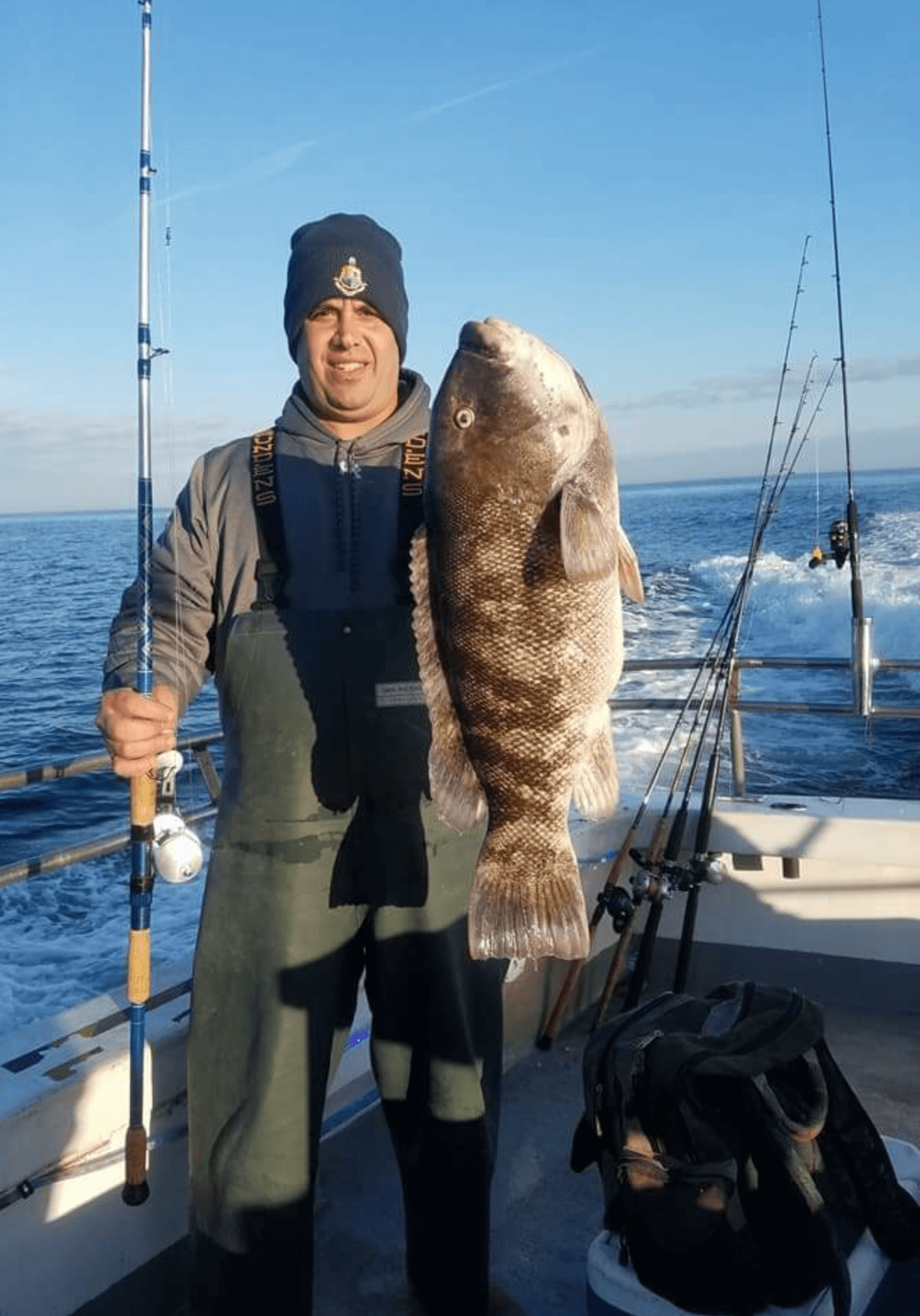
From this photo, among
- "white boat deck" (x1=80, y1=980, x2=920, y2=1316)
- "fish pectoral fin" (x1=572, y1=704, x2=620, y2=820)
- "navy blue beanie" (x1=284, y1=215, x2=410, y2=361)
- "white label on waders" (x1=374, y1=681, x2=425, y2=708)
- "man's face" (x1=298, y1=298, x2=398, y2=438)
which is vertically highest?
"navy blue beanie" (x1=284, y1=215, x2=410, y2=361)

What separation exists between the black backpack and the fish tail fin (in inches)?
13.3

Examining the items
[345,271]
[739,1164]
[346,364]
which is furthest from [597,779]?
[345,271]

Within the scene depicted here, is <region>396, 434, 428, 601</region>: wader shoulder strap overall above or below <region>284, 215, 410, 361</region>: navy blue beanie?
below

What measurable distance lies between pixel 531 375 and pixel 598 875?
2.72 metres

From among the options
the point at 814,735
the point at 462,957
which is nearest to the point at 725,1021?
the point at 462,957

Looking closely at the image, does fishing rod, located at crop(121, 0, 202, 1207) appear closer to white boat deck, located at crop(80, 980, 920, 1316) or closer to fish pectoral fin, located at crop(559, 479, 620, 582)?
white boat deck, located at crop(80, 980, 920, 1316)

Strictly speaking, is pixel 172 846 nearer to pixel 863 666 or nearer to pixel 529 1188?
pixel 529 1188

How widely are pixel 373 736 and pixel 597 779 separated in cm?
51

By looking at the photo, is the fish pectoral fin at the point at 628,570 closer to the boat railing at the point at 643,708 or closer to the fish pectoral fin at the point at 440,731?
the fish pectoral fin at the point at 440,731

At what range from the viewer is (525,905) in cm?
233

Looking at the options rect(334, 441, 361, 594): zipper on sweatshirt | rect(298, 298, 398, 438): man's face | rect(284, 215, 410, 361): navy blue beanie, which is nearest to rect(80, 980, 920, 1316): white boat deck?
rect(334, 441, 361, 594): zipper on sweatshirt

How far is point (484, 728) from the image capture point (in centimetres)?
231

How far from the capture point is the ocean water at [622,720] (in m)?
6.90

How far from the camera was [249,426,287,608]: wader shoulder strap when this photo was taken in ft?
8.19
